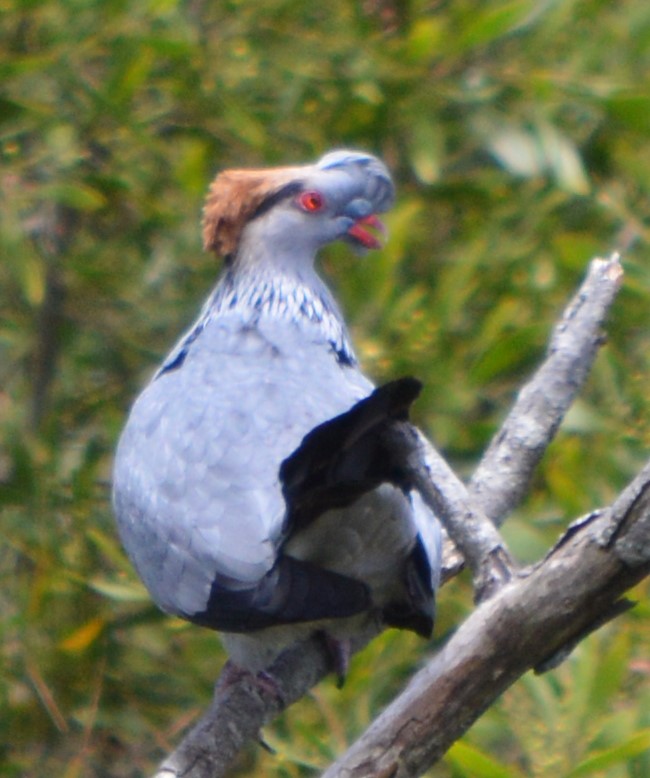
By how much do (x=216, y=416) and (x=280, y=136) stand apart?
63.6 inches

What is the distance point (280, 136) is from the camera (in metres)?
4.11

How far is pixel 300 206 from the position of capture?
324 centimetres

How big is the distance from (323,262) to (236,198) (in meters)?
0.78

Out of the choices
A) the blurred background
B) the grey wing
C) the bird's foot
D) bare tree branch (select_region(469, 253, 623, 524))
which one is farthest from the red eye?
the bird's foot

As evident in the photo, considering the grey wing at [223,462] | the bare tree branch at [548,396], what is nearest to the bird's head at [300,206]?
the grey wing at [223,462]

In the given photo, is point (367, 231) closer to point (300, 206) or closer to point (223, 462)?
point (300, 206)

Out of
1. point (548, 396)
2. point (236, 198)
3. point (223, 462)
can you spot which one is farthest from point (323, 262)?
point (223, 462)

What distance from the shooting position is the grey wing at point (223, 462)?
2346mm

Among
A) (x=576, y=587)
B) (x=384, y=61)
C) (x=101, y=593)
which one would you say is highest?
Result: (x=384, y=61)

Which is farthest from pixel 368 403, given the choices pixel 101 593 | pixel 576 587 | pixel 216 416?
pixel 101 593

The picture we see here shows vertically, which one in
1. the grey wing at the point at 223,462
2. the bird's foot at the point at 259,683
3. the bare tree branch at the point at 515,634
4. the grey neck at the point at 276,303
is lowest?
the bird's foot at the point at 259,683

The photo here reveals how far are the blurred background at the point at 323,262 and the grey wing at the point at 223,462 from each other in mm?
794

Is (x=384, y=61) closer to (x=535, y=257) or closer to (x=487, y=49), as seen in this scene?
(x=487, y=49)

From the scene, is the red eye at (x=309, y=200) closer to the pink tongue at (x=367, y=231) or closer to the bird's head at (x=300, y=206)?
the bird's head at (x=300, y=206)
